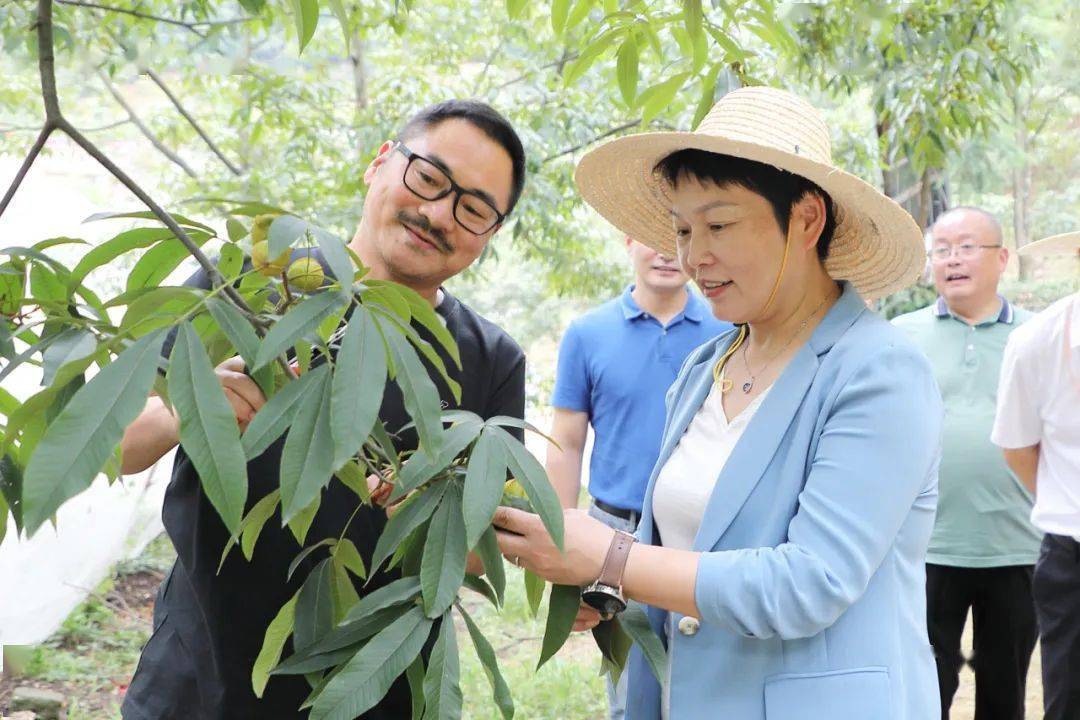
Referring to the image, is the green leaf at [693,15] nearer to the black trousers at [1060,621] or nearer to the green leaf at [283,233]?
the green leaf at [283,233]

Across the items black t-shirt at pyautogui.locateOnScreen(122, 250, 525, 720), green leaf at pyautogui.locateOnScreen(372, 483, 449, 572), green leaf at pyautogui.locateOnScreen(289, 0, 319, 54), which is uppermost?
green leaf at pyautogui.locateOnScreen(289, 0, 319, 54)

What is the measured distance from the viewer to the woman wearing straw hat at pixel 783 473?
1238 millimetres

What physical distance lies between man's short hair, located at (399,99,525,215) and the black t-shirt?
0.47 meters

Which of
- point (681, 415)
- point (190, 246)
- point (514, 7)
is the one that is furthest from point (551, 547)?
point (514, 7)

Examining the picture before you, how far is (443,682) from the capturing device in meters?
1.03

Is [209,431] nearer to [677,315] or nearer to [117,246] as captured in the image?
[117,246]

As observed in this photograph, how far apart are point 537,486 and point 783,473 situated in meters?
0.41

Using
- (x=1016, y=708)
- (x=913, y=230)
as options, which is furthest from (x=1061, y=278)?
(x=913, y=230)

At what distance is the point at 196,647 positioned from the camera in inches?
61.2

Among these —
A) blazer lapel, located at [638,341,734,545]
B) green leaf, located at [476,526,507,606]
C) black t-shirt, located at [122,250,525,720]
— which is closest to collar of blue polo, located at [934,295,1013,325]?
blazer lapel, located at [638,341,734,545]

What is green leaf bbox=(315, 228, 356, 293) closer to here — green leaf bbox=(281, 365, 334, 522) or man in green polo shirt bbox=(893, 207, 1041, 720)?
green leaf bbox=(281, 365, 334, 522)

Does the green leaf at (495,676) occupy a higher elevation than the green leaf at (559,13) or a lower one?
lower

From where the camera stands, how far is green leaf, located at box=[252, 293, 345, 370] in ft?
2.85

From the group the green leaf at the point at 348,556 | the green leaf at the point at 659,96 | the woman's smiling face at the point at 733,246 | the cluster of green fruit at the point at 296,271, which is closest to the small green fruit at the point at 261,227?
the cluster of green fruit at the point at 296,271
